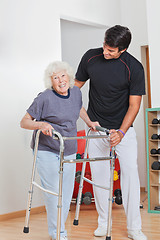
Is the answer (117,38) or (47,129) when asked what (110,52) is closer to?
(117,38)

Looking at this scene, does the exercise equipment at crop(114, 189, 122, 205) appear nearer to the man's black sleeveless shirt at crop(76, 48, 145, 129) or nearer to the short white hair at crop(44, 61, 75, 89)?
the man's black sleeveless shirt at crop(76, 48, 145, 129)

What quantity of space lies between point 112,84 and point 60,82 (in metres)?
0.49

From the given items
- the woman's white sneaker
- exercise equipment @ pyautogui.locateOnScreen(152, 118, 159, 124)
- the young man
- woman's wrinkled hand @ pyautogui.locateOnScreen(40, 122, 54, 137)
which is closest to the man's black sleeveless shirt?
the young man

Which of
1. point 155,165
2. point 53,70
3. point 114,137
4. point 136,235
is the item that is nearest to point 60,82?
point 53,70

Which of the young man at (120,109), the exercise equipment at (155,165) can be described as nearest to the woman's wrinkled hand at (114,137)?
the young man at (120,109)

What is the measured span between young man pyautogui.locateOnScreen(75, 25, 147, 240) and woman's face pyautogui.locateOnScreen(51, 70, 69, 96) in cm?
39

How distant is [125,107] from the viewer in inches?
A: 134

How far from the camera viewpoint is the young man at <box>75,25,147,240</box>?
10.8 ft

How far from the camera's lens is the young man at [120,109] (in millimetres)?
3297

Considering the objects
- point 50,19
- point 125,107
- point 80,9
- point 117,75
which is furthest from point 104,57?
point 80,9

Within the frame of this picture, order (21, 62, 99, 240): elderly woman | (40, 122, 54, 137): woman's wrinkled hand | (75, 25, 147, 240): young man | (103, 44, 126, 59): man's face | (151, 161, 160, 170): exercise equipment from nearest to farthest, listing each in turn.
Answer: (40, 122, 54, 137): woman's wrinkled hand < (21, 62, 99, 240): elderly woman < (103, 44, 126, 59): man's face < (75, 25, 147, 240): young man < (151, 161, 160, 170): exercise equipment

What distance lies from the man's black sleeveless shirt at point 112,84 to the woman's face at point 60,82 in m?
0.39

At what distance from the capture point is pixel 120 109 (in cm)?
339

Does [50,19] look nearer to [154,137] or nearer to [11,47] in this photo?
[11,47]
